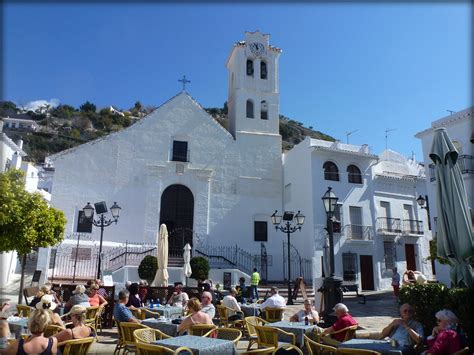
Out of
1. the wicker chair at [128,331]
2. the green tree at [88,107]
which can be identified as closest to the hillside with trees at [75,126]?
the green tree at [88,107]

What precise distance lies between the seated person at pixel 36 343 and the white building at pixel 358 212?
19.9 metres

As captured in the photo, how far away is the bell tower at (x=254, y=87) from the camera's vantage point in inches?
1124

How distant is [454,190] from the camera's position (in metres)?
7.89

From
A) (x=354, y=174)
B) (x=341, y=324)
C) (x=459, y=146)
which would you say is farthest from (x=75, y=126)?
(x=341, y=324)

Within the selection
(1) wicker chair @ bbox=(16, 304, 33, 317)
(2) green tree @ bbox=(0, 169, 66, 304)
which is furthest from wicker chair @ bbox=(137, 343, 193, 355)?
(2) green tree @ bbox=(0, 169, 66, 304)

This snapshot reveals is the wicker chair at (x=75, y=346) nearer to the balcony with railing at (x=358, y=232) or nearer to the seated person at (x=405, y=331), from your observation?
the seated person at (x=405, y=331)

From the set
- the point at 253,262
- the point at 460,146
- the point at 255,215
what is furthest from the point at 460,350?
the point at 255,215

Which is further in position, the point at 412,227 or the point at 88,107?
the point at 88,107

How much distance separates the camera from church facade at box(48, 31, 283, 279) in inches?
945

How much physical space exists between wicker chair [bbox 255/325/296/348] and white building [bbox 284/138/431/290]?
16.8 metres

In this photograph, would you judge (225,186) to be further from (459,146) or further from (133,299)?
(133,299)

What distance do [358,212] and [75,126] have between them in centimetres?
8404

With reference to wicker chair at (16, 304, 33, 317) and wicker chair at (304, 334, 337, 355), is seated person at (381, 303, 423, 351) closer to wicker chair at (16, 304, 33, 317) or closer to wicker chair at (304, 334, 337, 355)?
wicker chair at (304, 334, 337, 355)

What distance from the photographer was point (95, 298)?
10266 mm
